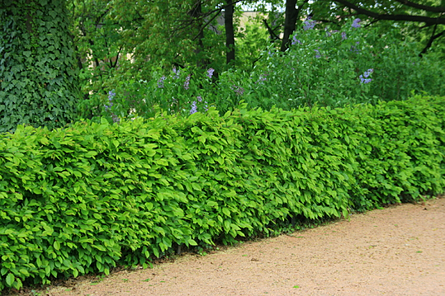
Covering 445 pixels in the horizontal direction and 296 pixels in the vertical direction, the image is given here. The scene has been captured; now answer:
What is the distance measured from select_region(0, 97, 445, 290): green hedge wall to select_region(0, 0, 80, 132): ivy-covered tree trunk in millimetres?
2512

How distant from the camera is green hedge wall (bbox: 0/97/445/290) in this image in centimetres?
383

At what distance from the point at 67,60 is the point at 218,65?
6.99 metres

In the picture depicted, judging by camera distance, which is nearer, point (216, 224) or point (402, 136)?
point (216, 224)

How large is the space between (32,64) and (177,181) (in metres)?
3.90

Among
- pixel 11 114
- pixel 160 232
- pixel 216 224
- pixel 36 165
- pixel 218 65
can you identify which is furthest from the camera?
pixel 218 65

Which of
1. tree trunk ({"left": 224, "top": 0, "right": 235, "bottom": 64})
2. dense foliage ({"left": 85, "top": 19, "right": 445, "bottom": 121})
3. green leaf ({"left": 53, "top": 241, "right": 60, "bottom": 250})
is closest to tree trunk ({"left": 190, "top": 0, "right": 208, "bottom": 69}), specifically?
tree trunk ({"left": 224, "top": 0, "right": 235, "bottom": 64})

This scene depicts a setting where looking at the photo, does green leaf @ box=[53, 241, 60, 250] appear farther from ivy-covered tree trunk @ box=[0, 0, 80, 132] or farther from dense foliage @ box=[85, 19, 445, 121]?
ivy-covered tree trunk @ box=[0, 0, 80, 132]

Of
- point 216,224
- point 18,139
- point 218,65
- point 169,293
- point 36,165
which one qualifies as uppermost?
point 218,65

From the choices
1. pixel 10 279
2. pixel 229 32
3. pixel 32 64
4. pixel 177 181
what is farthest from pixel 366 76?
pixel 229 32

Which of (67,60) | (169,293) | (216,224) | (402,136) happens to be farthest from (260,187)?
(67,60)

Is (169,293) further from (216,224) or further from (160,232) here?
(216,224)

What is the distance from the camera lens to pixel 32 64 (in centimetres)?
703

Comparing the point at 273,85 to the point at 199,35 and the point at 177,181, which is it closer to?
the point at 177,181

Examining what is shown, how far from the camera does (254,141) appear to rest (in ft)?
17.3
